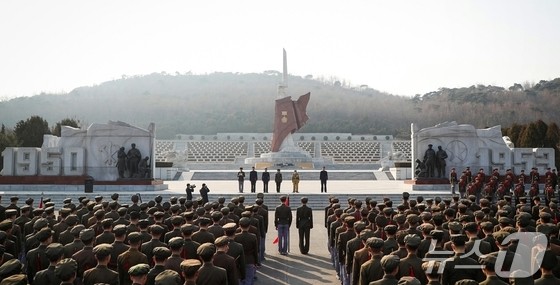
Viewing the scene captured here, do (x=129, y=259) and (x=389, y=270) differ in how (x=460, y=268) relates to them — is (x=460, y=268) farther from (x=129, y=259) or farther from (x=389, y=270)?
(x=129, y=259)

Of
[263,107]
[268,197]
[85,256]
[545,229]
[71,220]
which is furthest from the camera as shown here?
[263,107]

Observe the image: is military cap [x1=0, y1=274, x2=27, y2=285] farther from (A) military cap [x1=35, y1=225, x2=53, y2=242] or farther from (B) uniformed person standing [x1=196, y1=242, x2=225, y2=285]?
(A) military cap [x1=35, y1=225, x2=53, y2=242]

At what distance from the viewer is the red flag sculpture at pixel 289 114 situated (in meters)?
39.4

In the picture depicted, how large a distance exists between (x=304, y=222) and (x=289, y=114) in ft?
93.0

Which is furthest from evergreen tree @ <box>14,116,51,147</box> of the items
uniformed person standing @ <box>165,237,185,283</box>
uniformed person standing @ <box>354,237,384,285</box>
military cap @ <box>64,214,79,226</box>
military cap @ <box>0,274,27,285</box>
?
uniformed person standing @ <box>354,237,384,285</box>

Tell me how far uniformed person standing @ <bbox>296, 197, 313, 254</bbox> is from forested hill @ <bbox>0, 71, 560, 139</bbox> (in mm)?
56635

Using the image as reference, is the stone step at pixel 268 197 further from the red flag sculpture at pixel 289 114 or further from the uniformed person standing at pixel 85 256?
the red flag sculpture at pixel 289 114

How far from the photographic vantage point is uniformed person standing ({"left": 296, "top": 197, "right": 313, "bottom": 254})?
11289 millimetres

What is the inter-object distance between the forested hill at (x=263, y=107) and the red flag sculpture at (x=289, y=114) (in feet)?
98.8

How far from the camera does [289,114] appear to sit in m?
39.5

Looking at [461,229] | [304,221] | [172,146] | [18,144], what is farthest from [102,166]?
[172,146]

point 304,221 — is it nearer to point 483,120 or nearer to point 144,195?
point 144,195

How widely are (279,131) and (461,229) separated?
33.4 m

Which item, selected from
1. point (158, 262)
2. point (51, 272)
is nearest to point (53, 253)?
point (51, 272)
